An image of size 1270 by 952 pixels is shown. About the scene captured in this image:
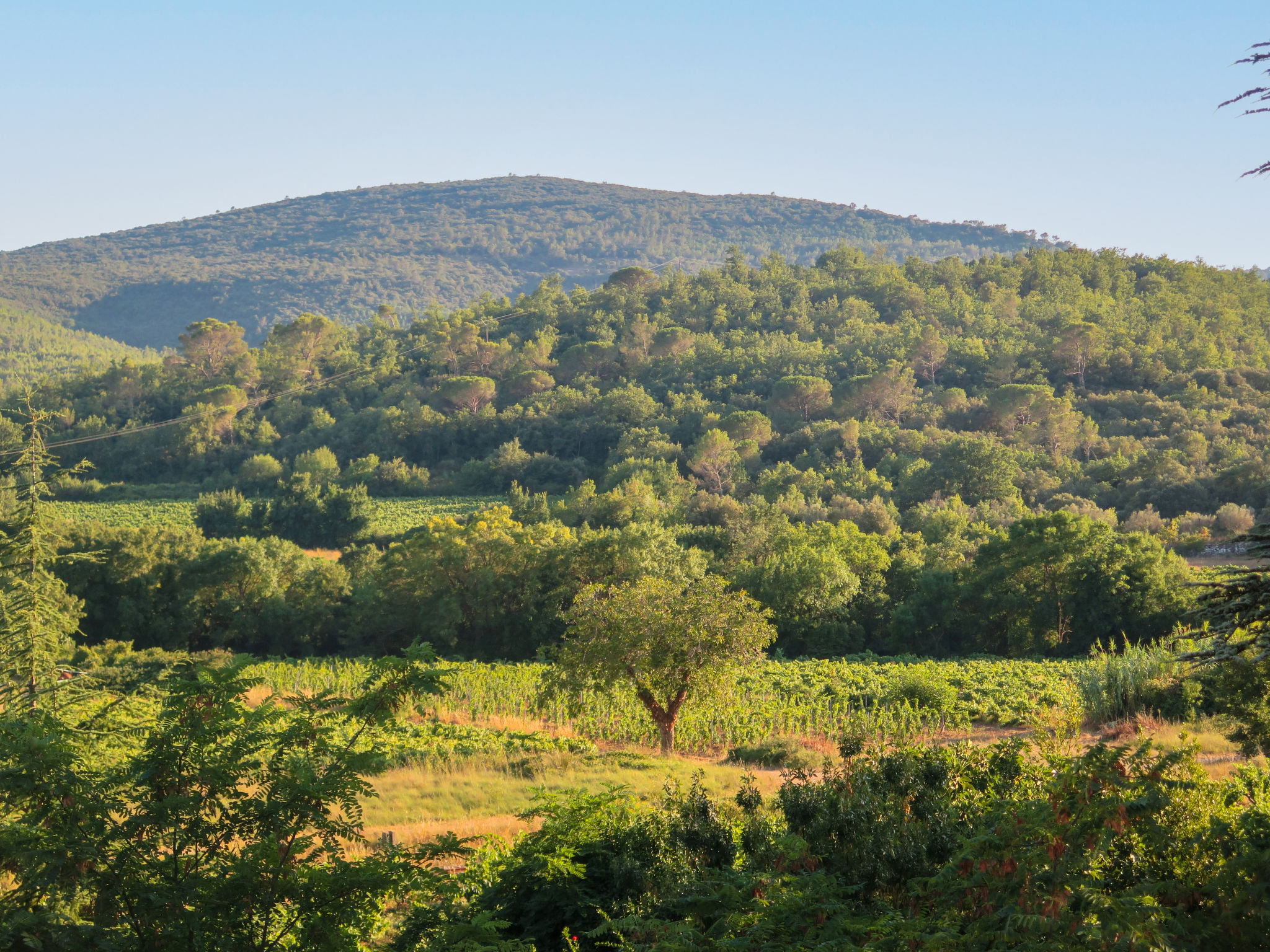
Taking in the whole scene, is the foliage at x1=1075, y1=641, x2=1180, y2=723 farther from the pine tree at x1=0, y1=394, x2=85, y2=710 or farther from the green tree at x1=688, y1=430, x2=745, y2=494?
the green tree at x1=688, y1=430, x2=745, y2=494

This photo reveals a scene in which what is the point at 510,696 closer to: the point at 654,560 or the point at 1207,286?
the point at 654,560

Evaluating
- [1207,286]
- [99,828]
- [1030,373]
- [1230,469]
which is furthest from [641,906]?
[1207,286]

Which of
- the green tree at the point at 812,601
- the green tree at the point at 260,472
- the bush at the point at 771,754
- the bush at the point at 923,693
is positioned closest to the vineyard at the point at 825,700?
the bush at the point at 923,693

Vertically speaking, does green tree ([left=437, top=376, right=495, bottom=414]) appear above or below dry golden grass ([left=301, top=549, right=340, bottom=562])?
above

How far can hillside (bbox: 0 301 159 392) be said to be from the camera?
373 feet

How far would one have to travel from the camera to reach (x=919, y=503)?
5416 centimetres

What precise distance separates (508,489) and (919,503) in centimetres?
3112

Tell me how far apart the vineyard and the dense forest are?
746 cm

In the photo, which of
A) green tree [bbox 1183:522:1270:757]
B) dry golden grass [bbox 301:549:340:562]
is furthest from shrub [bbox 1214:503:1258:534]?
dry golden grass [bbox 301:549:340:562]

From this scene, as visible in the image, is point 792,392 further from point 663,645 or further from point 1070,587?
point 663,645

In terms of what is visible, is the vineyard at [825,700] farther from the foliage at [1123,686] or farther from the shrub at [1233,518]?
the shrub at [1233,518]

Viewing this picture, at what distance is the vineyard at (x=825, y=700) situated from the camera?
63.2 ft

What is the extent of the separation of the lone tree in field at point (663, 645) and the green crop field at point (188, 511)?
3897cm

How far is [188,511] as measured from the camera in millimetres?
63344
